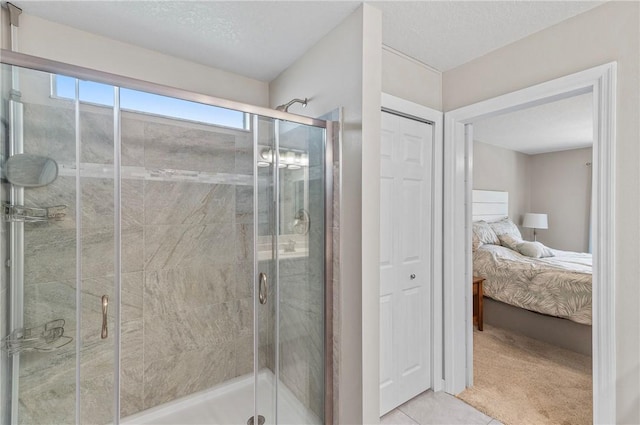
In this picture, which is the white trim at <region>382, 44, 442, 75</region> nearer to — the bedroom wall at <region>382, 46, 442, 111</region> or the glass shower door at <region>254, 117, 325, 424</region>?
the bedroom wall at <region>382, 46, 442, 111</region>

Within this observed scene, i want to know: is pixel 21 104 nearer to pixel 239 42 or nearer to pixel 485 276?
pixel 239 42

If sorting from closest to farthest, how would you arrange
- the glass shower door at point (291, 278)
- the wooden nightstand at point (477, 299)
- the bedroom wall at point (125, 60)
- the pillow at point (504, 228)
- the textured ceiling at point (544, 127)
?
1. the bedroom wall at point (125, 60)
2. the glass shower door at point (291, 278)
3. the textured ceiling at point (544, 127)
4. the wooden nightstand at point (477, 299)
5. the pillow at point (504, 228)

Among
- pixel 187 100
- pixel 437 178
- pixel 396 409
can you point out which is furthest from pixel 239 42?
pixel 396 409

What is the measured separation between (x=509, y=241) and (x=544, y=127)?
1614 millimetres

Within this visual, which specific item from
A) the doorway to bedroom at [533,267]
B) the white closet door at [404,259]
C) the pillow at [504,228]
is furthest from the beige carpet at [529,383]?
the pillow at [504,228]

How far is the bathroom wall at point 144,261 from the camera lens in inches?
57.6

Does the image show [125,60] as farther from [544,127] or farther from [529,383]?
[544,127]

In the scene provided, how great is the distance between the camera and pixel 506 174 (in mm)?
5332

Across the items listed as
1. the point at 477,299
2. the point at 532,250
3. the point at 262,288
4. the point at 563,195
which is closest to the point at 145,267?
the point at 262,288

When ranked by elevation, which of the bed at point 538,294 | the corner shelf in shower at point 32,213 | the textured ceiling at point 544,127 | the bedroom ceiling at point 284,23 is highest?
the textured ceiling at point 544,127

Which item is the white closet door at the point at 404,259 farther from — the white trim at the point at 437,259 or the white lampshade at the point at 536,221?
the white lampshade at the point at 536,221

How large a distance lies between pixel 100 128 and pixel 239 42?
97 centimetres

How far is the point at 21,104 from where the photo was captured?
1.29 m

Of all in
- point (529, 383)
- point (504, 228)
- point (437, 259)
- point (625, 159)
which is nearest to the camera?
point (625, 159)
